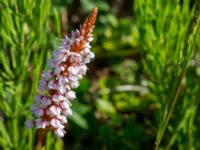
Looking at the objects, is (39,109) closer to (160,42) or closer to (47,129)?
(47,129)

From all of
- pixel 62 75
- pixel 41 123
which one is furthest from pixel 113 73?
pixel 62 75

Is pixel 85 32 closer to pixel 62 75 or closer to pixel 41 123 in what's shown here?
pixel 62 75

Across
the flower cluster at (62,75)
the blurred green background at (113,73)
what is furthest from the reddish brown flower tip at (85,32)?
the blurred green background at (113,73)

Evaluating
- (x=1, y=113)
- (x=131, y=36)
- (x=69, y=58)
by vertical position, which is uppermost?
(x=131, y=36)

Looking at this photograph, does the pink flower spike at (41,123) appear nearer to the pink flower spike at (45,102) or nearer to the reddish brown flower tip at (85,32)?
the pink flower spike at (45,102)

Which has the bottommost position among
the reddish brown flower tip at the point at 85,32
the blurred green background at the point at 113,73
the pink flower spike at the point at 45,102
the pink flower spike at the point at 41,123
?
the pink flower spike at the point at 41,123

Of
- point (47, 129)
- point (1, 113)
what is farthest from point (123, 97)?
point (47, 129)

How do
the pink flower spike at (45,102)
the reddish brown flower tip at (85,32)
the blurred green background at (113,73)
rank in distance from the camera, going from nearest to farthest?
the reddish brown flower tip at (85,32) → the pink flower spike at (45,102) → the blurred green background at (113,73)
